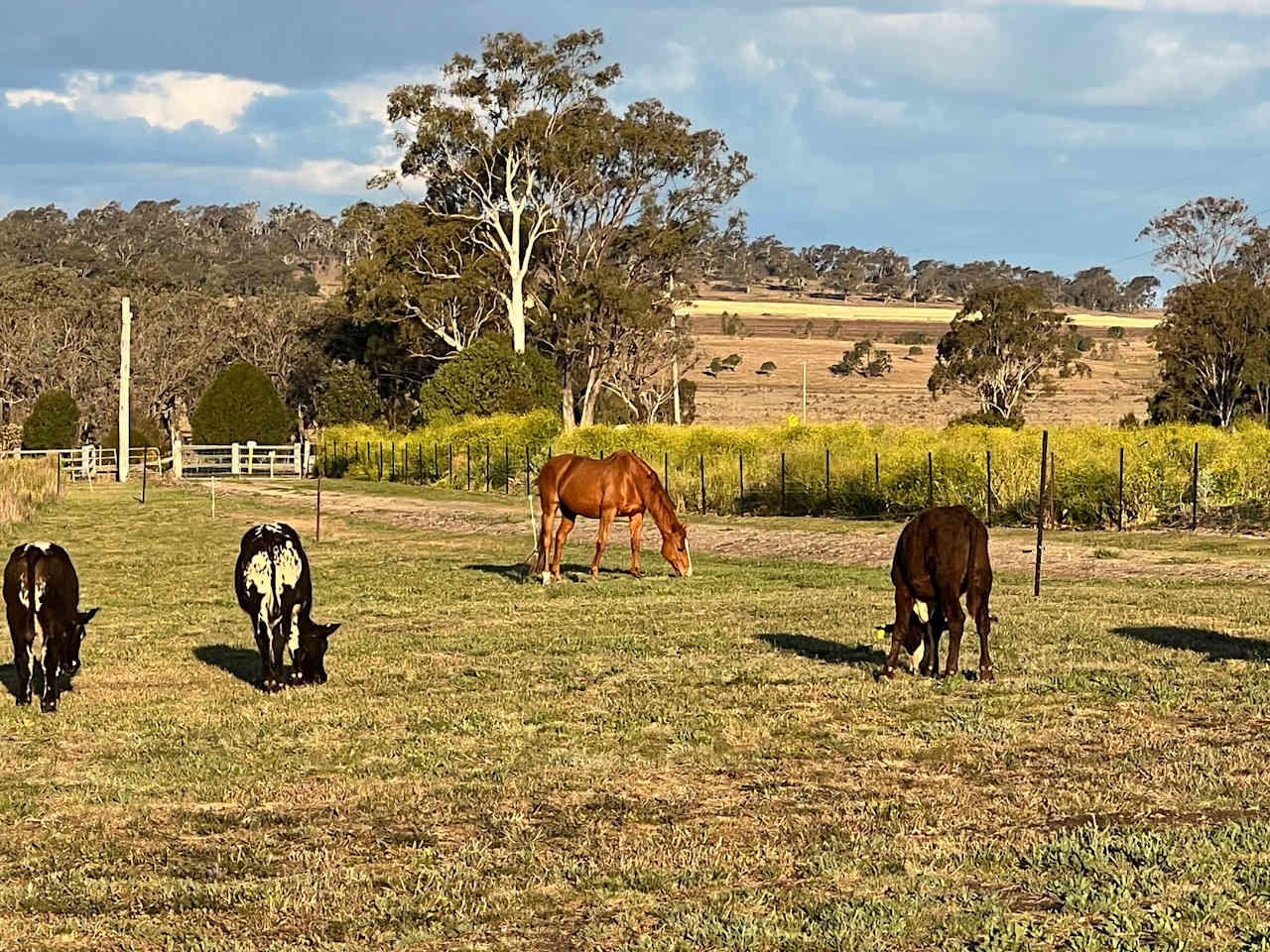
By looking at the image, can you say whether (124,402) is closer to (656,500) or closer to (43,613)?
(656,500)

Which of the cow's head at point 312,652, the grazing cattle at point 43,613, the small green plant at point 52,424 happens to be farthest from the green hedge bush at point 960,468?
the small green plant at point 52,424

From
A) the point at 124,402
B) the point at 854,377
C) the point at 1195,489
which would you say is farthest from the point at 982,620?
the point at 854,377

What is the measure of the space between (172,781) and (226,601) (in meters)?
10.8

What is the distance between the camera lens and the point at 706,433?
147ft

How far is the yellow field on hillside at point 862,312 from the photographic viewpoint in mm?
171000

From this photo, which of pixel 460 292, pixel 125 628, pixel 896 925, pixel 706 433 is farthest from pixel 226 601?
pixel 460 292

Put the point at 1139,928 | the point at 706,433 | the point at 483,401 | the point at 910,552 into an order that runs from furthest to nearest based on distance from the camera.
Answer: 1. the point at 483,401
2. the point at 706,433
3. the point at 910,552
4. the point at 1139,928

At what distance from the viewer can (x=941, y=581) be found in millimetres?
12398

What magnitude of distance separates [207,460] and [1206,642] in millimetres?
59155

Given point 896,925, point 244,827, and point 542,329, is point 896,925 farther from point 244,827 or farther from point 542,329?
point 542,329

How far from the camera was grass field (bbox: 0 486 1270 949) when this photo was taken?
22.5 feet

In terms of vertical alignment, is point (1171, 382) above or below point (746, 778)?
above

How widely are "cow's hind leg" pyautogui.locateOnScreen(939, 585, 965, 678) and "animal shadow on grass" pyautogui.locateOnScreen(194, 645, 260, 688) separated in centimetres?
576

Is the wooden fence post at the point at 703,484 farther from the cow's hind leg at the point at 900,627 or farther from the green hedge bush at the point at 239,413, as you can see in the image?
the green hedge bush at the point at 239,413
